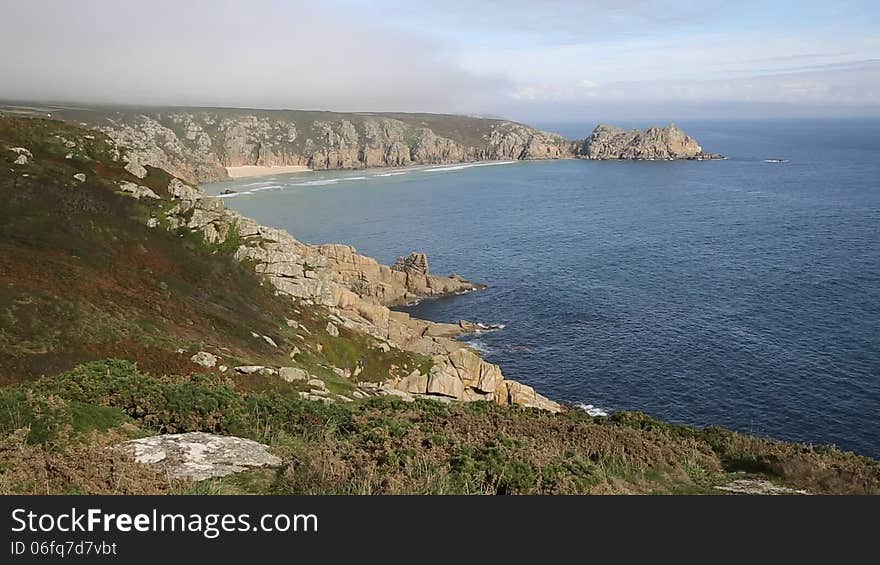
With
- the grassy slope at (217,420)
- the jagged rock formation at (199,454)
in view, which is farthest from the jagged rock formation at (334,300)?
the jagged rock formation at (199,454)

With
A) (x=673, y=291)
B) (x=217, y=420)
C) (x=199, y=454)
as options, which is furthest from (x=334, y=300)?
(x=673, y=291)

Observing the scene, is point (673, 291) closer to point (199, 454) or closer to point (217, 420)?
point (217, 420)

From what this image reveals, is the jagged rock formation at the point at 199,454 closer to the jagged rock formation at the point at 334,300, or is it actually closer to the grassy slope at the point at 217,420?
the grassy slope at the point at 217,420

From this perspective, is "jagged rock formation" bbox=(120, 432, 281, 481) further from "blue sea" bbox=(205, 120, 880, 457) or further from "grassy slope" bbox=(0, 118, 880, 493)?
"blue sea" bbox=(205, 120, 880, 457)

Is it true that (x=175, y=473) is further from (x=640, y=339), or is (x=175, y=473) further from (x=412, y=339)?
(x=640, y=339)

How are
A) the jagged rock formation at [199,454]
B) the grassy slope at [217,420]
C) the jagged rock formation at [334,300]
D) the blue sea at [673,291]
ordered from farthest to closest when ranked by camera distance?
1. the blue sea at [673,291]
2. the jagged rock formation at [334,300]
3. the jagged rock formation at [199,454]
4. the grassy slope at [217,420]

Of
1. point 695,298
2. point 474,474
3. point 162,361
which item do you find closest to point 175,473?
point 474,474
